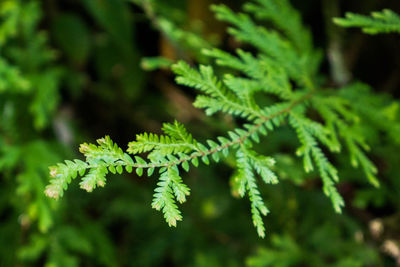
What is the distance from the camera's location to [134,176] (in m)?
3.04

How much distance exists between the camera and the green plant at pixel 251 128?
0.91 meters

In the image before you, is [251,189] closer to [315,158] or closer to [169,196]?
[169,196]

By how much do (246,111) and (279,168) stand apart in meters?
0.54

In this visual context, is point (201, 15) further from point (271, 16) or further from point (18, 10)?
point (18, 10)

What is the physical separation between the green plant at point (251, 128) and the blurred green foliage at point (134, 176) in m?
0.24

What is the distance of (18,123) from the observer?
2.22 m

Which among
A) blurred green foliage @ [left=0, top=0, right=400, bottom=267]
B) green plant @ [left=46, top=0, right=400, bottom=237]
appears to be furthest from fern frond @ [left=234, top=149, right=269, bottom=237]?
blurred green foliage @ [left=0, top=0, right=400, bottom=267]

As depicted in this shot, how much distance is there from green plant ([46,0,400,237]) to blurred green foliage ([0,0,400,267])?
Answer: 237mm

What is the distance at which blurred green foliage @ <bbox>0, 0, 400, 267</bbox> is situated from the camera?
77.4 inches

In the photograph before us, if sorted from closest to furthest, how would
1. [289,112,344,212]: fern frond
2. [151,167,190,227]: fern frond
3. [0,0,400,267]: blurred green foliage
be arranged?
[151,167,190,227]: fern frond, [289,112,344,212]: fern frond, [0,0,400,267]: blurred green foliage

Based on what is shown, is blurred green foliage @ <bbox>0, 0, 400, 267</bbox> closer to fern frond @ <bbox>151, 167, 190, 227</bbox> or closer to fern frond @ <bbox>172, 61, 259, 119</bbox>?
fern frond @ <bbox>172, 61, 259, 119</bbox>

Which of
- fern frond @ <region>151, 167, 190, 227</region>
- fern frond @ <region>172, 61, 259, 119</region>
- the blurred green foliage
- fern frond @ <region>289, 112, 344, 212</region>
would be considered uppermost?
fern frond @ <region>172, 61, 259, 119</region>

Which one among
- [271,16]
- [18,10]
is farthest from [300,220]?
[18,10]

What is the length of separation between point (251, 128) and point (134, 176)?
6.75 ft
